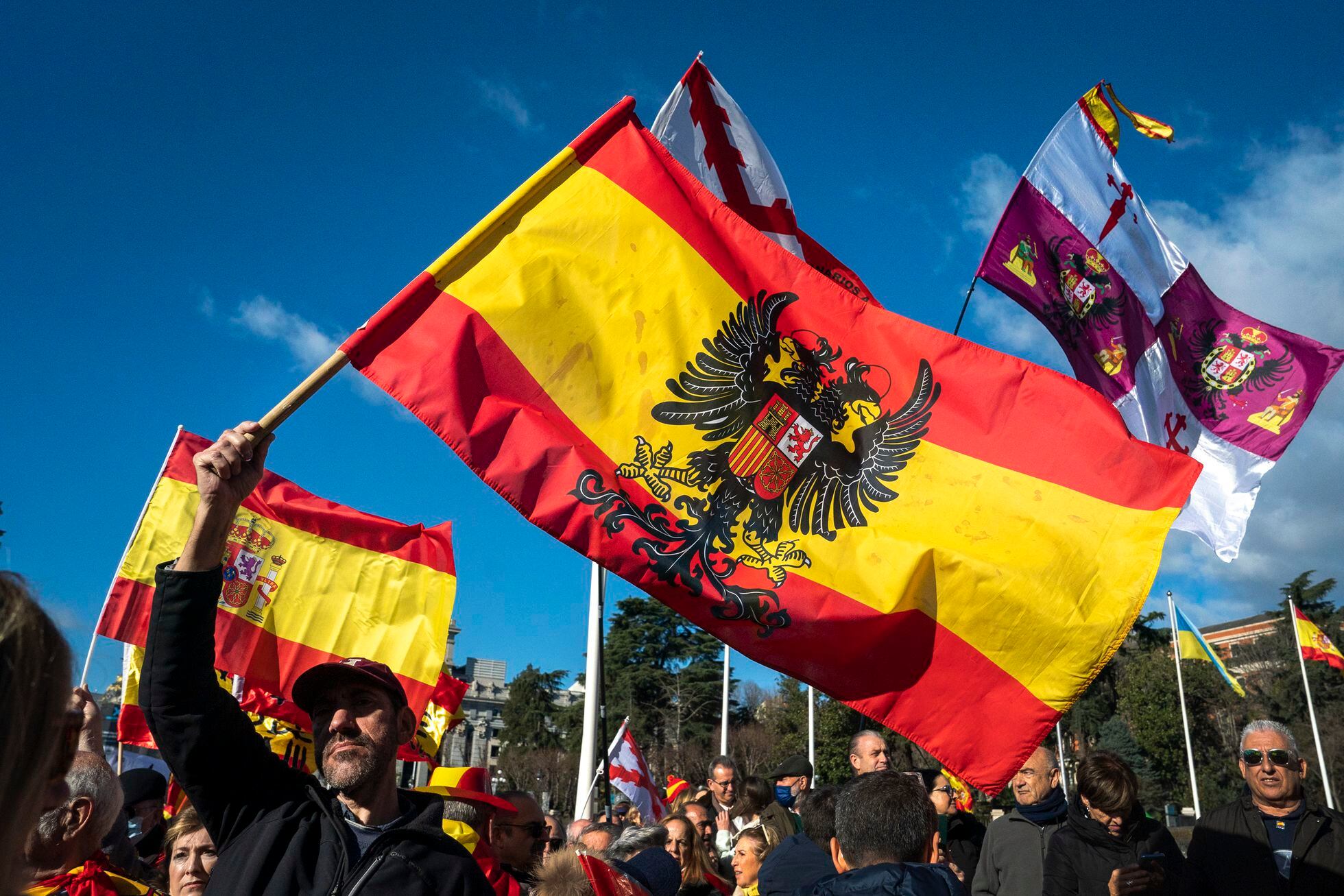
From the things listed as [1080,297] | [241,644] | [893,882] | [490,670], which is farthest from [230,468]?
[490,670]

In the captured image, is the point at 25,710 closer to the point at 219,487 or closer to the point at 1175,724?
the point at 219,487

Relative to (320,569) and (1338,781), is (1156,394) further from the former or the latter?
(1338,781)

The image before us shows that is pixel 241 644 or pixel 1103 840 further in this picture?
pixel 241 644

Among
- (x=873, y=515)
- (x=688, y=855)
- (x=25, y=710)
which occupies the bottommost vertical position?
(x=688, y=855)

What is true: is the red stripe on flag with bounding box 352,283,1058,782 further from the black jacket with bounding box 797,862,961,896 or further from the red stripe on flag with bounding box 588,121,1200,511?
the black jacket with bounding box 797,862,961,896

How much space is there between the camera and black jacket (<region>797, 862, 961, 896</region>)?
3.33 meters

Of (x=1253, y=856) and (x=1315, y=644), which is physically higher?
(x=1315, y=644)

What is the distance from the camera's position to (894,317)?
17.0 ft

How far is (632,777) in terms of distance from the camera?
13.7 metres

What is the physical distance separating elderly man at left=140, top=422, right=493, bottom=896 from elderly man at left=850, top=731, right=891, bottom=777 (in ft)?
14.4

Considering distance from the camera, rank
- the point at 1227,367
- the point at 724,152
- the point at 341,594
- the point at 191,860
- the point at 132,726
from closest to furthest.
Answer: the point at 191,860
the point at 724,152
the point at 132,726
the point at 341,594
the point at 1227,367

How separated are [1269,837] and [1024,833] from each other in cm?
134

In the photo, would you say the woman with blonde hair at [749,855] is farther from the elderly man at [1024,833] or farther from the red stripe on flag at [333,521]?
the red stripe on flag at [333,521]

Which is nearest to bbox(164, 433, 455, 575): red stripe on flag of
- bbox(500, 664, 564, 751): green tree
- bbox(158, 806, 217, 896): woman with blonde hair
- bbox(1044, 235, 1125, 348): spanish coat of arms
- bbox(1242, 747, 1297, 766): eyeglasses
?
bbox(158, 806, 217, 896): woman with blonde hair
